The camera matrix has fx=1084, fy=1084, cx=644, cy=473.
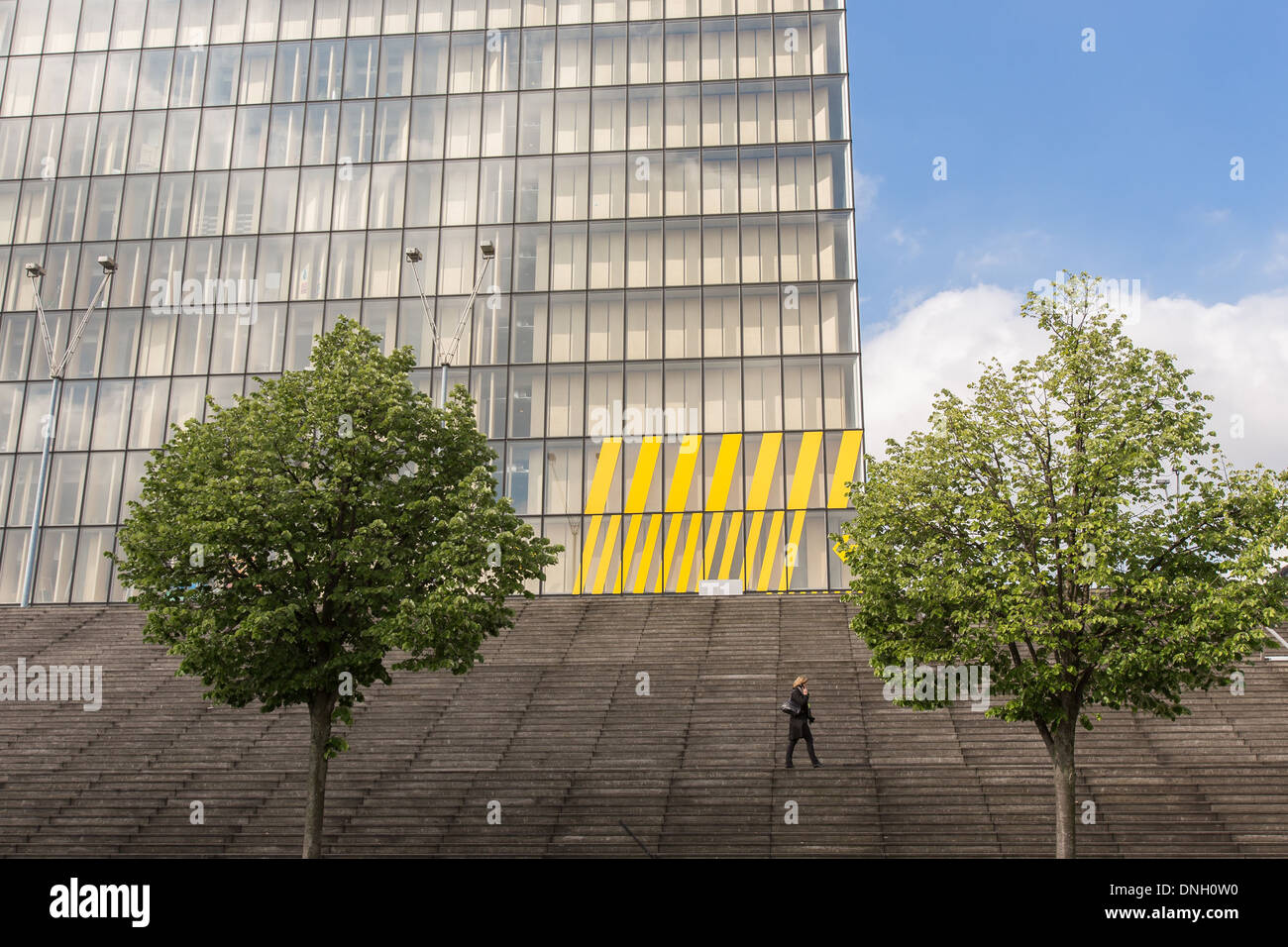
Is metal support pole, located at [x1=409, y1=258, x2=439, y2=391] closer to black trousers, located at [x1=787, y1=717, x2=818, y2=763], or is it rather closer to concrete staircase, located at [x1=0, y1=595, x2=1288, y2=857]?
concrete staircase, located at [x1=0, y1=595, x2=1288, y2=857]

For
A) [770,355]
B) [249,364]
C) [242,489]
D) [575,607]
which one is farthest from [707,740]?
[249,364]

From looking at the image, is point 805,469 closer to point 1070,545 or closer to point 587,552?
point 587,552

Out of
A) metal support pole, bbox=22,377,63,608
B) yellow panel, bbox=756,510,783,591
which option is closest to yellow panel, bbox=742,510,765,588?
yellow panel, bbox=756,510,783,591

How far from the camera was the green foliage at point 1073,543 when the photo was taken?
1667cm

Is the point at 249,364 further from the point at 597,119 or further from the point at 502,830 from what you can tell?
the point at 502,830

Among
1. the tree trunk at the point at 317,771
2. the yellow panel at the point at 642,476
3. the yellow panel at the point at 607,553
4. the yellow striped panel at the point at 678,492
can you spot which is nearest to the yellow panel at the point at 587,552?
the yellow panel at the point at 607,553

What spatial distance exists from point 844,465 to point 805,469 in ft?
5.42

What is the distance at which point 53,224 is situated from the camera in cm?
5081

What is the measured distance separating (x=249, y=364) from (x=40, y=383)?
9.59m

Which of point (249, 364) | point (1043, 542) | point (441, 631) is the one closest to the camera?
point (1043, 542)

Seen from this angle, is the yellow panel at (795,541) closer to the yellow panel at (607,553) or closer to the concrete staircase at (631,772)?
the yellow panel at (607,553)

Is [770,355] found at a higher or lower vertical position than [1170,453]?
higher

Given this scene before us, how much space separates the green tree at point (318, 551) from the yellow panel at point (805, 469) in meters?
25.7

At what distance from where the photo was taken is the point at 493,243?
4928 centimetres
